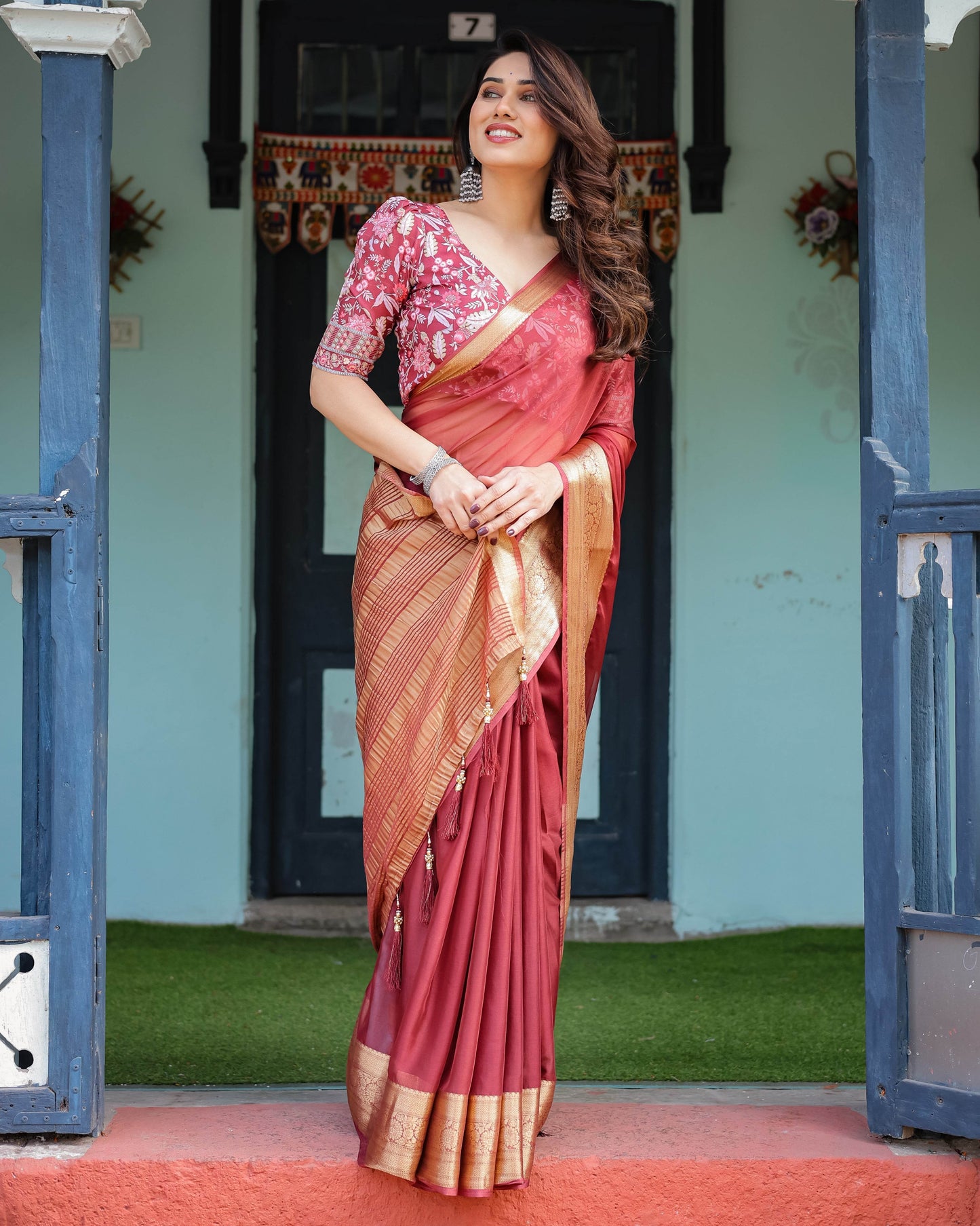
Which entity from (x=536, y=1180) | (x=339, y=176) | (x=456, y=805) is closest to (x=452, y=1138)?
(x=536, y=1180)

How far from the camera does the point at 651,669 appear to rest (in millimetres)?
4672

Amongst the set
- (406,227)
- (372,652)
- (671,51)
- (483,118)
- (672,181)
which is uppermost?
(671,51)

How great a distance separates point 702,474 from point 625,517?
12.0 inches

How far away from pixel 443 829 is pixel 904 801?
0.87m

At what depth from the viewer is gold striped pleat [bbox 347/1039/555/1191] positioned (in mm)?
2277

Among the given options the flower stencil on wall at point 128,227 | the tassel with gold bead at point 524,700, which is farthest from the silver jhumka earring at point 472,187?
the flower stencil on wall at point 128,227

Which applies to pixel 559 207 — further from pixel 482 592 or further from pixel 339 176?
pixel 339 176

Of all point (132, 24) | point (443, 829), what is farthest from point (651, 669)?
point (132, 24)

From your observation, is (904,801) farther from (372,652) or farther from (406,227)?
(406,227)

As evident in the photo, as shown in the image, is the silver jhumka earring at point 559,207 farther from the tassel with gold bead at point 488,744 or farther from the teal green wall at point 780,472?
the teal green wall at point 780,472

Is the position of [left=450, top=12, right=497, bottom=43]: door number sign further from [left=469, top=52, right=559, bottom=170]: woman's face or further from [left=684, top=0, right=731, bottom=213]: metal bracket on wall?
[left=469, top=52, right=559, bottom=170]: woman's face

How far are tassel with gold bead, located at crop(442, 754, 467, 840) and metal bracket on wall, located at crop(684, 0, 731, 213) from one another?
9.24ft

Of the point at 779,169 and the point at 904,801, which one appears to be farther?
the point at 779,169

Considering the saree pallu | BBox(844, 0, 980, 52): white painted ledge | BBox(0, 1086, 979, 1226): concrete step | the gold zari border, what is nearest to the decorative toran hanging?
BBox(844, 0, 980, 52): white painted ledge
